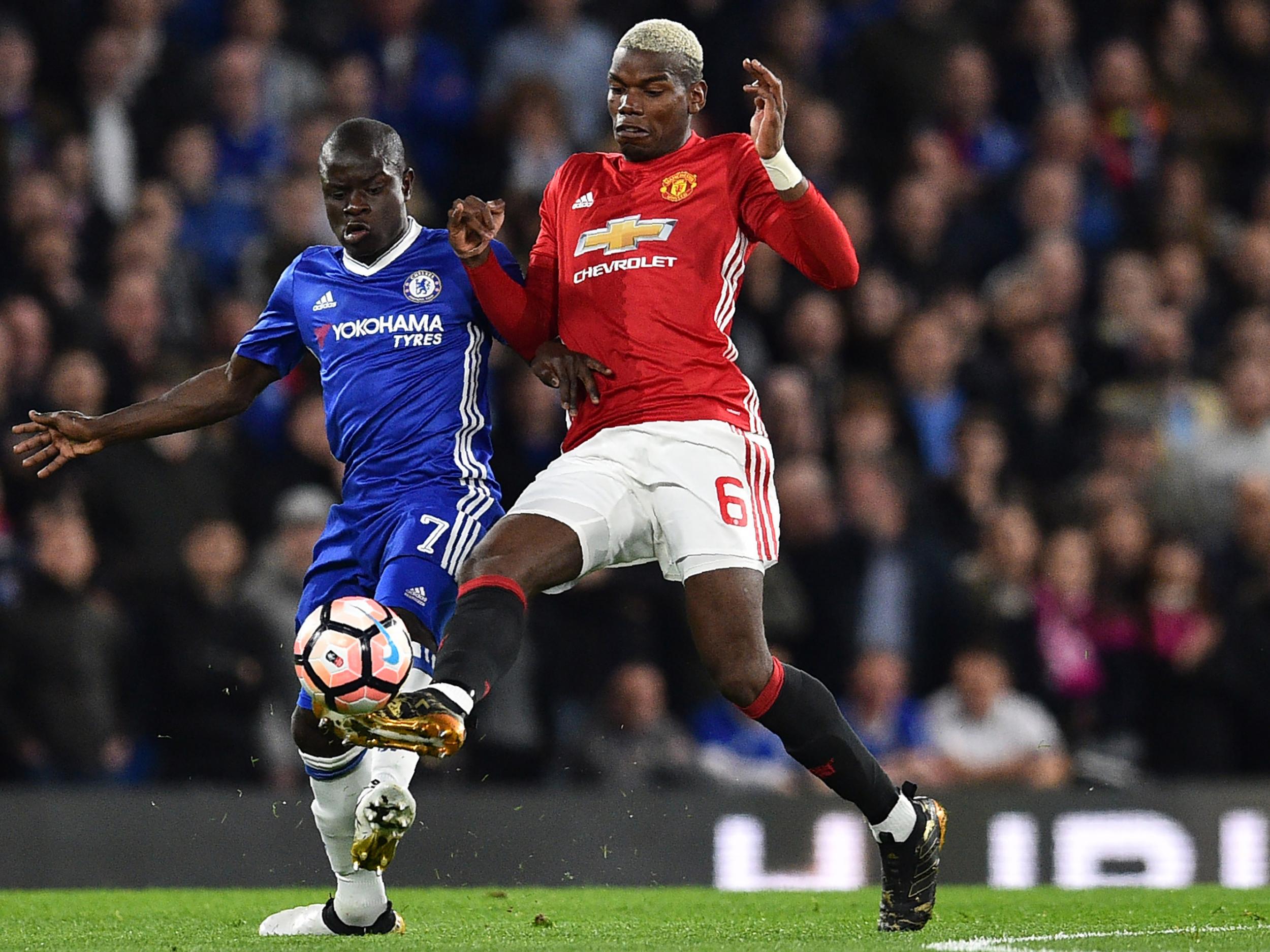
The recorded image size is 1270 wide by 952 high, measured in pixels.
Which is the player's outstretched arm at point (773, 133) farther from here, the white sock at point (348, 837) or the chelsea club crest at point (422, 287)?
the white sock at point (348, 837)

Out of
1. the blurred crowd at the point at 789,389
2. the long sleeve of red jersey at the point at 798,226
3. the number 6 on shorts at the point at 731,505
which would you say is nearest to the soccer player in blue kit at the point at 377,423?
the number 6 on shorts at the point at 731,505

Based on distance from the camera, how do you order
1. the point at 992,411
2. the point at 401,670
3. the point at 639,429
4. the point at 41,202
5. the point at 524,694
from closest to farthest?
1. the point at 401,670
2. the point at 639,429
3. the point at 524,694
4. the point at 41,202
5. the point at 992,411

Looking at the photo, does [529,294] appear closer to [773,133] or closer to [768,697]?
[773,133]

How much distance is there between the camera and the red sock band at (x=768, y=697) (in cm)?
556

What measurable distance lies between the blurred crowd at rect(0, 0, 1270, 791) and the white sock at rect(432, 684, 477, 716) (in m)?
3.79

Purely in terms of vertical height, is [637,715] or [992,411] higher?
[992,411]

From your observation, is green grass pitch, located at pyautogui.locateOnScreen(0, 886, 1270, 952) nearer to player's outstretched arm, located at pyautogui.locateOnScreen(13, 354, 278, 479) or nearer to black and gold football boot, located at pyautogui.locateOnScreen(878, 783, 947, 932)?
black and gold football boot, located at pyautogui.locateOnScreen(878, 783, 947, 932)

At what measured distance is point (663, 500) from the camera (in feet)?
18.2

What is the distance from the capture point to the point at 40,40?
35.8 ft

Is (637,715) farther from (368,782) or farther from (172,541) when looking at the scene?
(368,782)

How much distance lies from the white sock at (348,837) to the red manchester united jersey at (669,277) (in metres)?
1.20

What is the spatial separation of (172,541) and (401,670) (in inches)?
167

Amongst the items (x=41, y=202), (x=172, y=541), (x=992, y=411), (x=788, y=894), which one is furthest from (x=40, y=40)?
(x=788, y=894)

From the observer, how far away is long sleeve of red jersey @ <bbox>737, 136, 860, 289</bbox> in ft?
18.4
